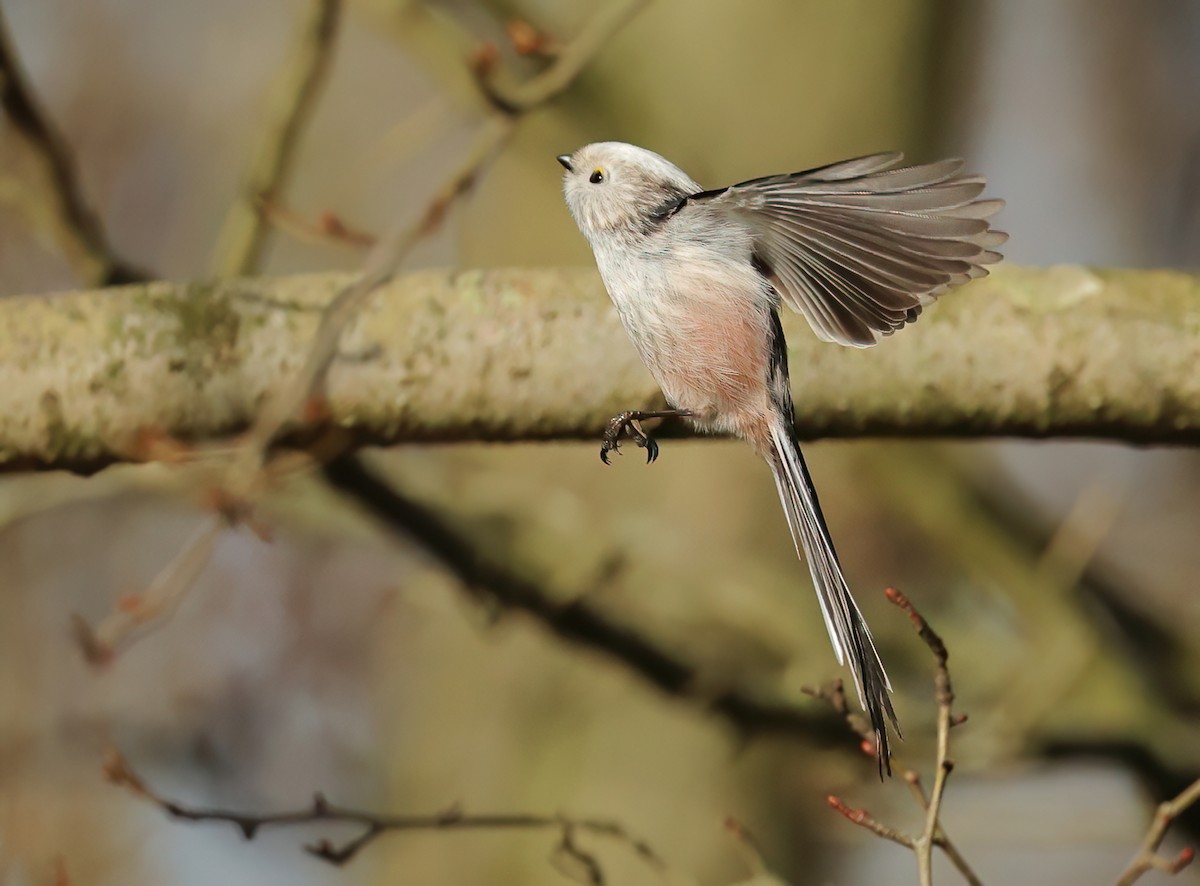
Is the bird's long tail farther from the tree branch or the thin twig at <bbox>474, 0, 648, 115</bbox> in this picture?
the thin twig at <bbox>474, 0, 648, 115</bbox>

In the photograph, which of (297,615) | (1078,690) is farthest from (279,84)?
(297,615)

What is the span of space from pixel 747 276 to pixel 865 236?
0.11 metres

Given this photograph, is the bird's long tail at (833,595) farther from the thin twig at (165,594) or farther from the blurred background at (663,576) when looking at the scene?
the thin twig at (165,594)

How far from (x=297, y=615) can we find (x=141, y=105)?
228 cm

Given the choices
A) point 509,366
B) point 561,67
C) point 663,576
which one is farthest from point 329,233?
point 663,576

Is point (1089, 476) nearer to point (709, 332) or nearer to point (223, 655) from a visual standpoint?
point (223, 655)

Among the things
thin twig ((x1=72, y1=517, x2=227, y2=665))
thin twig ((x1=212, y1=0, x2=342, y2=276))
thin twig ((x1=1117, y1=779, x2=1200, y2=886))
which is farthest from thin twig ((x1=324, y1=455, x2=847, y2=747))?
thin twig ((x1=1117, y1=779, x2=1200, y2=886))

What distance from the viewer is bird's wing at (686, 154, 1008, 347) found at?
0.64 meters

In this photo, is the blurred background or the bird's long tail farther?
the blurred background

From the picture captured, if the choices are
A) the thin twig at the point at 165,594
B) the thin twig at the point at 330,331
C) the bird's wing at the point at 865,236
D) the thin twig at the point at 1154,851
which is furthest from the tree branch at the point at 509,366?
the bird's wing at the point at 865,236

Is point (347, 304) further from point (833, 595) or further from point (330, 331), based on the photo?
point (833, 595)

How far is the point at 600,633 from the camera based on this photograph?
7.99 ft

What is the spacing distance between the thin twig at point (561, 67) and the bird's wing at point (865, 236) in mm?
777

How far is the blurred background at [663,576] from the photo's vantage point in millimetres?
2418
